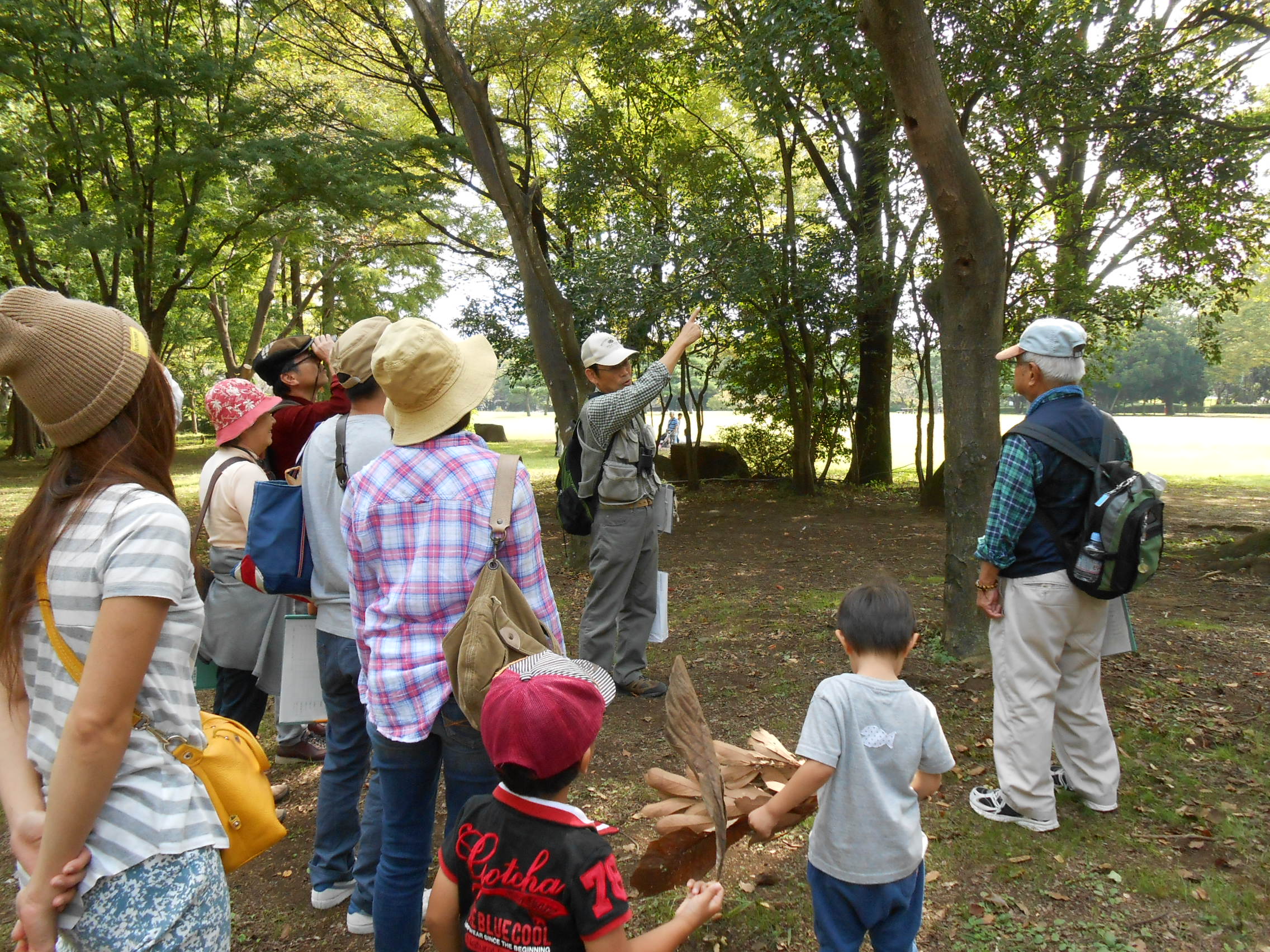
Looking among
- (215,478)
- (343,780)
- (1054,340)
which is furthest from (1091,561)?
(215,478)

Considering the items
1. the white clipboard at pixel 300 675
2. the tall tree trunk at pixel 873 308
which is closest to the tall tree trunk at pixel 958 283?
the white clipboard at pixel 300 675

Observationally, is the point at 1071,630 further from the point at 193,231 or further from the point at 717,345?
the point at 193,231

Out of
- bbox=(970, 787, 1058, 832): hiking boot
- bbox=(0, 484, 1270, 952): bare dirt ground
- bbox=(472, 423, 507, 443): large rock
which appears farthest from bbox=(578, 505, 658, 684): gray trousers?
bbox=(472, 423, 507, 443): large rock

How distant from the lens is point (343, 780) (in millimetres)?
2891

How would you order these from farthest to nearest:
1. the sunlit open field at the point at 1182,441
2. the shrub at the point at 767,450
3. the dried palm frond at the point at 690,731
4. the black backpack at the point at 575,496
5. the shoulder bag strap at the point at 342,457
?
the sunlit open field at the point at 1182,441 → the shrub at the point at 767,450 → the black backpack at the point at 575,496 → the shoulder bag strap at the point at 342,457 → the dried palm frond at the point at 690,731

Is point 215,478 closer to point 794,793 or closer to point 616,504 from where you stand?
point 616,504

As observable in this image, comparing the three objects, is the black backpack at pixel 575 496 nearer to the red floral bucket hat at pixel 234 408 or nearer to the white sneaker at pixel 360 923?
the red floral bucket hat at pixel 234 408

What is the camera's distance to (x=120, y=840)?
1404mm

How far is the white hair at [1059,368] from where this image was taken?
3.39 m

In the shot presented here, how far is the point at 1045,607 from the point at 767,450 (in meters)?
12.5

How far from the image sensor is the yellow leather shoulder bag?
1.54m

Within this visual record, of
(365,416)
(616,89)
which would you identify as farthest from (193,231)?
(365,416)

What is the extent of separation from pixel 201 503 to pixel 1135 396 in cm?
7342

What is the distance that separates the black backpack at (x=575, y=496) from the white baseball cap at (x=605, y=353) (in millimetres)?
373
